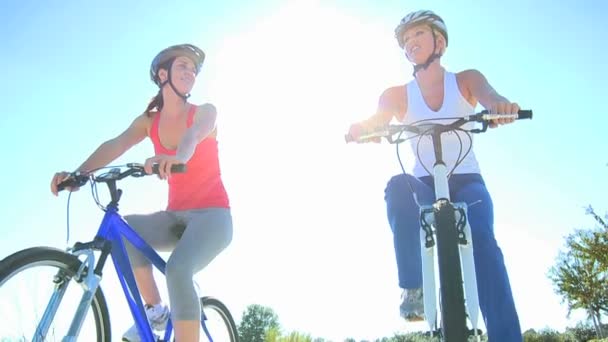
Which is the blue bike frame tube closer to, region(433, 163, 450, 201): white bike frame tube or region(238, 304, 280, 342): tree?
region(433, 163, 450, 201): white bike frame tube

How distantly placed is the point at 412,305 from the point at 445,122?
1504mm

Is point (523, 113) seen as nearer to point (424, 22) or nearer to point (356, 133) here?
point (356, 133)

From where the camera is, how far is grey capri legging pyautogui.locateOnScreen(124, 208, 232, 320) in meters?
3.75

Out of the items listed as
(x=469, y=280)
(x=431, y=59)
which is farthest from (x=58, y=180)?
(x=431, y=59)

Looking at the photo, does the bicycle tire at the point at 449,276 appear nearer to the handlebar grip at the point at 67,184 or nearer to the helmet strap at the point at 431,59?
the helmet strap at the point at 431,59

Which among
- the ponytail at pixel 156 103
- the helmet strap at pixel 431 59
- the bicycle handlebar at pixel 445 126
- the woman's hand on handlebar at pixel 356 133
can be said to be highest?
the helmet strap at pixel 431 59

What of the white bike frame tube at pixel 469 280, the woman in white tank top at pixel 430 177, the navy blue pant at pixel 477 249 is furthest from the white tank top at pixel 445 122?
the white bike frame tube at pixel 469 280

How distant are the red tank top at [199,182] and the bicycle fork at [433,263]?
1839mm

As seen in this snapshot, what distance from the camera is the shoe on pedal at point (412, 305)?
10.6ft

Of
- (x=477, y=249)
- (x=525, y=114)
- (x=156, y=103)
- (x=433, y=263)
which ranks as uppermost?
(x=156, y=103)

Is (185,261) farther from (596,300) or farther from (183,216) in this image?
(596,300)

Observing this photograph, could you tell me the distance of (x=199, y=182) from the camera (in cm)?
441


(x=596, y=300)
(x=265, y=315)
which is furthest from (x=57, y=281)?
(x=596, y=300)

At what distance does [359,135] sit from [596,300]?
113 feet
